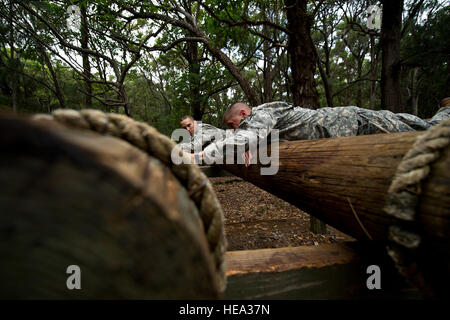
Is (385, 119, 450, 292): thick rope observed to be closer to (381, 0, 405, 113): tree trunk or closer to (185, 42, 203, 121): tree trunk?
(381, 0, 405, 113): tree trunk

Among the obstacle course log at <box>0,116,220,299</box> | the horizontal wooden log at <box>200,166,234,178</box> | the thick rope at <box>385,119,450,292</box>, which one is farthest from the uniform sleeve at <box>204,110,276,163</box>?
the obstacle course log at <box>0,116,220,299</box>

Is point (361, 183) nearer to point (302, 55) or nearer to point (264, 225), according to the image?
point (264, 225)

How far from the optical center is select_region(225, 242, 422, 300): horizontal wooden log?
0.66 m

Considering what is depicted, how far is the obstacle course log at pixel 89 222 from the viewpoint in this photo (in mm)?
265

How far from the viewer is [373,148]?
76 cm

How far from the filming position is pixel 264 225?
4.12 m

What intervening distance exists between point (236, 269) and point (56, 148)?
647 mm

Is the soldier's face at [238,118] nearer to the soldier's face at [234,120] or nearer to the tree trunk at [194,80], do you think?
the soldier's face at [234,120]

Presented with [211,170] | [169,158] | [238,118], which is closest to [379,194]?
[169,158]

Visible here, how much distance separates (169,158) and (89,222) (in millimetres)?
196

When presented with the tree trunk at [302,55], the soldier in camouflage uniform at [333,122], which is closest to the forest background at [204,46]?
the tree trunk at [302,55]

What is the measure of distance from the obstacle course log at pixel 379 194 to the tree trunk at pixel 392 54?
5.41 meters
